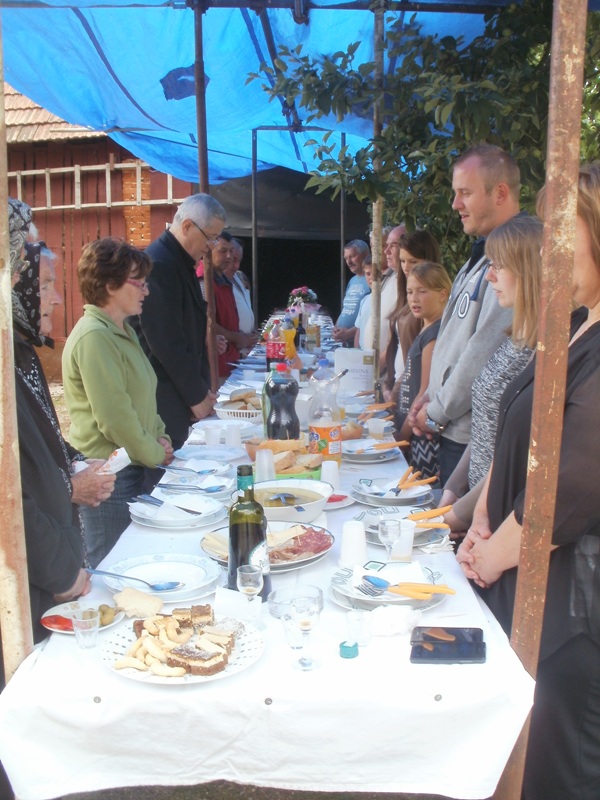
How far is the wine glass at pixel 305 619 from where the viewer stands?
1333 millimetres

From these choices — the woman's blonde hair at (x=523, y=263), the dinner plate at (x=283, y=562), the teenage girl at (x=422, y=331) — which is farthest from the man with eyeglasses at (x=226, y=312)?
the dinner plate at (x=283, y=562)

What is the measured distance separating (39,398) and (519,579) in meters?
1.24

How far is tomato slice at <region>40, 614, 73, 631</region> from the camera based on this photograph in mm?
1436

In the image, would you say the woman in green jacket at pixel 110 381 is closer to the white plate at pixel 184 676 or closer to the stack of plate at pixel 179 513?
the stack of plate at pixel 179 513

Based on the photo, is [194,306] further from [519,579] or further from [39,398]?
[519,579]

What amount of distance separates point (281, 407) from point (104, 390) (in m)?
0.68

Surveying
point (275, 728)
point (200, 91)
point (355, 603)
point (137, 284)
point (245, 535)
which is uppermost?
point (200, 91)

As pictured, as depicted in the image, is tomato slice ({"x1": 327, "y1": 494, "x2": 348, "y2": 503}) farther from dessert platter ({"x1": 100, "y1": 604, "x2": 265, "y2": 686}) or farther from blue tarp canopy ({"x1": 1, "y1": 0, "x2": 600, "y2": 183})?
blue tarp canopy ({"x1": 1, "y1": 0, "x2": 600, "y2": 183})

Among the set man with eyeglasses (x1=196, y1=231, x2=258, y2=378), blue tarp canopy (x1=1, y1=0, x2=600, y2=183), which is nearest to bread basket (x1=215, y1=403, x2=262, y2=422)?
blue tarp canopy (x1=1, y1=0, x2=600, y2=183)

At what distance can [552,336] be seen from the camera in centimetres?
132

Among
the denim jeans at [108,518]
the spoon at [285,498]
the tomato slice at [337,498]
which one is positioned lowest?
the denim jeans at [108,518]

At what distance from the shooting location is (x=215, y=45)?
5.89 metres

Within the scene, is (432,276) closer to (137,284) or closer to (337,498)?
(137,284)

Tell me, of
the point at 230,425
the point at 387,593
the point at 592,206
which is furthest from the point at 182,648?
the point at 230,425
